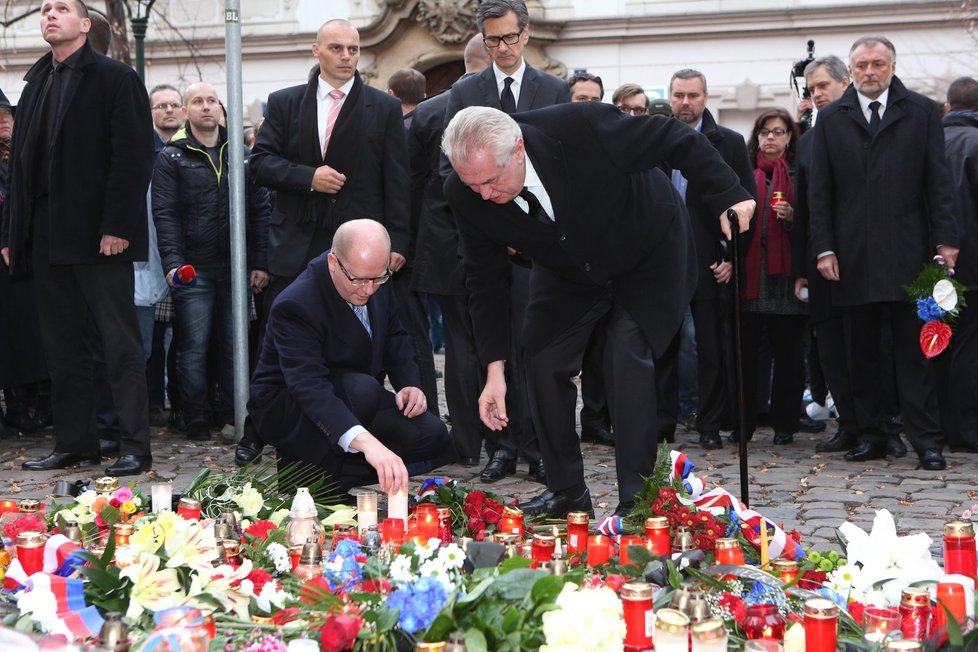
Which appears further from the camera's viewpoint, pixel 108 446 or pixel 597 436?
pixel 597 436

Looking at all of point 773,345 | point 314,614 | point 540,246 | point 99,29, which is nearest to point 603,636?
point 314,614

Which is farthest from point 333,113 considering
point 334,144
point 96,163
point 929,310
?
point 929,310

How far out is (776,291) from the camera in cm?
795

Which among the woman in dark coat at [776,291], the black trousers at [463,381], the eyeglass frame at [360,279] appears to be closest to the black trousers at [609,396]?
the eyeglass frame at [360,279]

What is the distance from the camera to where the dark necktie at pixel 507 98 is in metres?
6.79

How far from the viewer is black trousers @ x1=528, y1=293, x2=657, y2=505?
5180 mm

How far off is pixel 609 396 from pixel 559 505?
1.93ft

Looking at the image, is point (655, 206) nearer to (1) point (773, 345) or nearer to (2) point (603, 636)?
(2) point (603, 636)

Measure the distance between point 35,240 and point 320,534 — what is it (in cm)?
339

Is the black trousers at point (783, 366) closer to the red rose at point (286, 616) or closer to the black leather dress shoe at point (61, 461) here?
the black leather dress shoe at point (61, 461)

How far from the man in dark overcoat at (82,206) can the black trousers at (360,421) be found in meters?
1.40

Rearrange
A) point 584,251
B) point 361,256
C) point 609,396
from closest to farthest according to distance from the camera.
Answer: point 584,251, point 609,396, point 361,256

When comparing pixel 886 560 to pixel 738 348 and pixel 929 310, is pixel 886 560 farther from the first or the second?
pixel 929 310

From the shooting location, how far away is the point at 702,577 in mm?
3658
